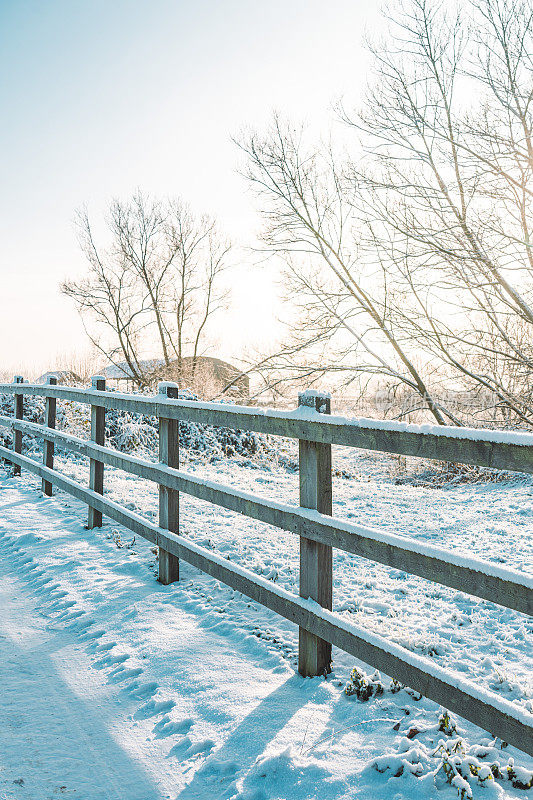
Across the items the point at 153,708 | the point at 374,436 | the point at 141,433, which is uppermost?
the point at 374,436

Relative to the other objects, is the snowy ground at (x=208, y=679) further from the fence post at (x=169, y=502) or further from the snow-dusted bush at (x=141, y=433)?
the snow-dusted bush at (x=141, y=433)

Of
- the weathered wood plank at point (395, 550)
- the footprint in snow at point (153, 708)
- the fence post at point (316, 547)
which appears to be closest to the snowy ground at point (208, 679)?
the footprint in snow at point (153, 708)

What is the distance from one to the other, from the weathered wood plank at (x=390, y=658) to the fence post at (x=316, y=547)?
99 mm

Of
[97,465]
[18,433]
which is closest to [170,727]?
[97,465]

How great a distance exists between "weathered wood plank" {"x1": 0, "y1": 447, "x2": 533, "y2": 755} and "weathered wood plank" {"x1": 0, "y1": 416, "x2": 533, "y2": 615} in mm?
385

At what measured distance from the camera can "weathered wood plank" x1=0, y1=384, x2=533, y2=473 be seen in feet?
6.84

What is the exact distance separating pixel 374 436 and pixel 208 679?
167 centimetres

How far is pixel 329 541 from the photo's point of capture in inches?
113

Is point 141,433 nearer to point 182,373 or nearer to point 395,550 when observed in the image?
point 182,373

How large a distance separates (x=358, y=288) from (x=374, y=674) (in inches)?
472

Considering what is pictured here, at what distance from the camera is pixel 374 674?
123 inches

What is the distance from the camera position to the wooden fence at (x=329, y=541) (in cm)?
212

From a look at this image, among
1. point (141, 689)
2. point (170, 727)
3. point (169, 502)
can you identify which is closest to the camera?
point (170, 727)

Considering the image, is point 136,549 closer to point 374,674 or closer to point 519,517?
point 374,674
